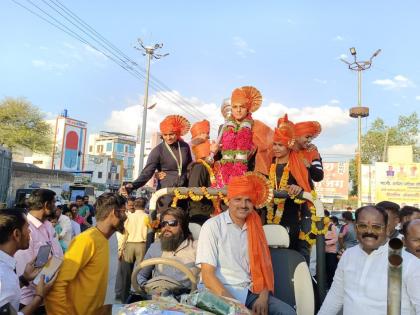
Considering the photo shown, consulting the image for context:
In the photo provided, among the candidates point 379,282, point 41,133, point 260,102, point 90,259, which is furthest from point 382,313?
point 41,133

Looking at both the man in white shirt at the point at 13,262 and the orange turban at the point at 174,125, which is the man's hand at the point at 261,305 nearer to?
the man in white shirt at the point at 13,262

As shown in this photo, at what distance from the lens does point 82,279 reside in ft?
10.5

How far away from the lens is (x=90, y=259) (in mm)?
3227

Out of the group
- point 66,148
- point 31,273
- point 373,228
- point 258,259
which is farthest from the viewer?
point 66,148

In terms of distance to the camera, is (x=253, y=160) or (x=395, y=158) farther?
(x=395, y=158)

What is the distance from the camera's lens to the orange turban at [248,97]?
201 inches

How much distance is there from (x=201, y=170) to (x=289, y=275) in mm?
2006

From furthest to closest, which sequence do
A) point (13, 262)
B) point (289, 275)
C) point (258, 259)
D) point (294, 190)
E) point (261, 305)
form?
1. point (294, 190)
2. point (289, 275)
3. point (258, 259)
4. point (261, 305)
5. point (13, 262)

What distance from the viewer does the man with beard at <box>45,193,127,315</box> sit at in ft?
10.1

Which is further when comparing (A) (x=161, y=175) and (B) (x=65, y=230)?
(B) (x=65, y=230)

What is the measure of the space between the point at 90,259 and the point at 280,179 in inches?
91.6

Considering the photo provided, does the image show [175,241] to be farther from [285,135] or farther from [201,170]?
[285,135]

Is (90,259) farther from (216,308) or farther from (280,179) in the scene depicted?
(280,179)

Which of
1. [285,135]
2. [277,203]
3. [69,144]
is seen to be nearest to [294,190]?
[277,203]
